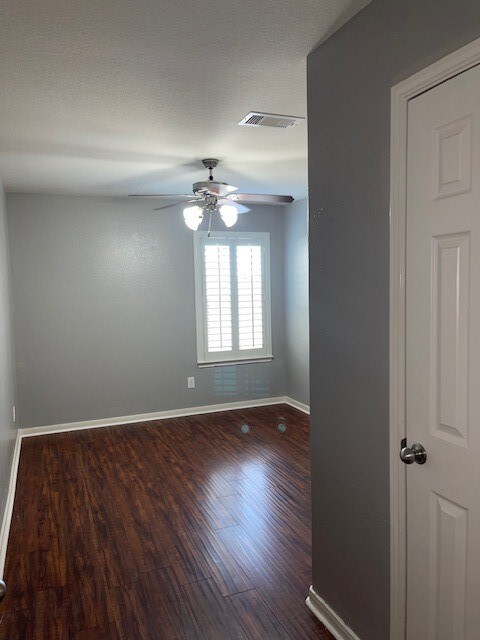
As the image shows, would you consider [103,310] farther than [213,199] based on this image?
Yes

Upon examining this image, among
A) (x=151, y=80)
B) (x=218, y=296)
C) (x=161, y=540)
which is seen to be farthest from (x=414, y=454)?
(x=218, y=296)

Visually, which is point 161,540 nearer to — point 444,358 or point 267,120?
point 444,358

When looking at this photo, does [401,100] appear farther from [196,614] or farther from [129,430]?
[129,430]

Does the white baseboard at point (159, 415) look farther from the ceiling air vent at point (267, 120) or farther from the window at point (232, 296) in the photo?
the ceiling air vent at point (267, 120)

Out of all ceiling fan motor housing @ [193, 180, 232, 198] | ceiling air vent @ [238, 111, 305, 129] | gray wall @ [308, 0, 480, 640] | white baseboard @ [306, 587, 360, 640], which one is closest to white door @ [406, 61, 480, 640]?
gray wall @ [308, 0, 480, 640]

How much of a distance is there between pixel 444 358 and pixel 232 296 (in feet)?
14.0

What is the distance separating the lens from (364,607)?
1.93m

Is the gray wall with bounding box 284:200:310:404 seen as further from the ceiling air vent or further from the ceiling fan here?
the ceiling air vent

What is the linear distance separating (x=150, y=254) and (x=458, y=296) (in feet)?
14.2

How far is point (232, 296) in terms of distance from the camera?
5695 millimetres

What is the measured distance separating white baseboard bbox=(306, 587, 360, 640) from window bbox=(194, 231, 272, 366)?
3.57 metres

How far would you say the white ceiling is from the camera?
177cm

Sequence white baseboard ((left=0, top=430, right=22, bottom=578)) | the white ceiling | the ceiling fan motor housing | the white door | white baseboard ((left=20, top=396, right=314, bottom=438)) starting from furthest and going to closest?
white baseboard ((left=20, top=396, right=314, bottom=438)) → the ceiling fan motor housing → white baseboard ((left=0, top=430, right=22, bottom=578)) → the white ceiling → the white door

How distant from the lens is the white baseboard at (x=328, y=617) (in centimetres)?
204
